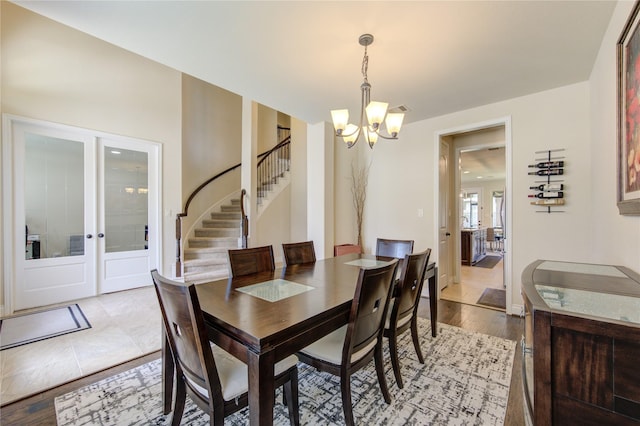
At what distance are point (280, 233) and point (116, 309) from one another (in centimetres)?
303

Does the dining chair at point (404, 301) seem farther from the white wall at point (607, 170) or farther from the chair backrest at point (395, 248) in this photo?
the white wall at point (607, 170)

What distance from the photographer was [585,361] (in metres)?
0.82

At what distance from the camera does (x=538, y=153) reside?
10.1 ft

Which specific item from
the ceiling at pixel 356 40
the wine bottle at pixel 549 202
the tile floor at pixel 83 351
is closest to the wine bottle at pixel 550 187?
the wine bottle at pixel 549 202

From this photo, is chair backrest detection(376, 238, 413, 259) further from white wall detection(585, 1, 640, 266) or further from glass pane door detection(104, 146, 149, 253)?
glass pane door detection(104, 146, 149, 253)

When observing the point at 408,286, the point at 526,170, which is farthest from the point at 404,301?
the point at 526,170

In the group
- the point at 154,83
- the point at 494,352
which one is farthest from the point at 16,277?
the point at 494,352

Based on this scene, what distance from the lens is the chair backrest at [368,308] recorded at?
4.55 feet

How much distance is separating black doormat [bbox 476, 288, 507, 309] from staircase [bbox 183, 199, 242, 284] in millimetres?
3846

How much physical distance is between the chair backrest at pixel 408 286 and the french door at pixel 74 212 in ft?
13.3

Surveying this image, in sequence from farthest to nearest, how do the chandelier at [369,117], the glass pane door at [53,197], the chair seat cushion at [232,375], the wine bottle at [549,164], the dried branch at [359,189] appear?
the dried branch at [359,189], the glass pane door at [53,197], the wine bottle at [549,164], the chandelier at [369,117], the chair seat cushion at [232,375]

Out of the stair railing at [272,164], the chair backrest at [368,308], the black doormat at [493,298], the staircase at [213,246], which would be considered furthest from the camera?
the stair railing at [272,164]

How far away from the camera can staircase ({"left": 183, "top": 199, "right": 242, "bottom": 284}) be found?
4421 mm

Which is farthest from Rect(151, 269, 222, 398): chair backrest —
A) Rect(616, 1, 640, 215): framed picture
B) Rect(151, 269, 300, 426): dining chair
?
Rect(616, 1, 640, 215): framed picture
